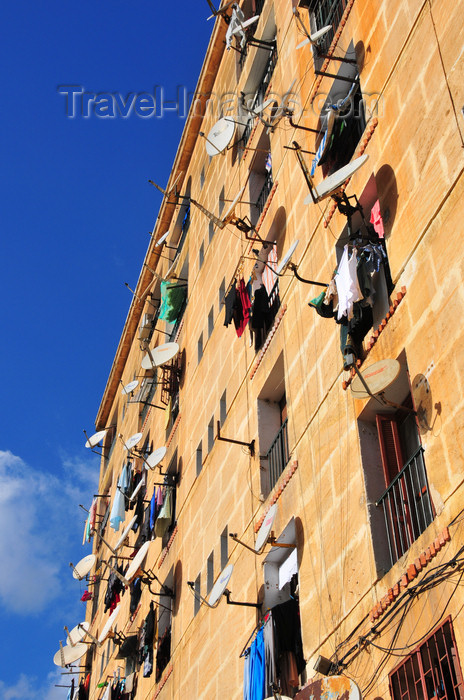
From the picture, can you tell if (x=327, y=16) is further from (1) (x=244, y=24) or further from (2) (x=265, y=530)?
(2) (x=265, y=530)

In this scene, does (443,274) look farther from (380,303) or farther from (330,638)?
(330,638)

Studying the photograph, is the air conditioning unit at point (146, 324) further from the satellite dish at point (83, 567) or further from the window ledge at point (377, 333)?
the window ledge at point (377, 333)

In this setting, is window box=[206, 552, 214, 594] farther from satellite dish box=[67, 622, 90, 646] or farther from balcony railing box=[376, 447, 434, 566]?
satellite dish box=[67, 622, 90, 646]

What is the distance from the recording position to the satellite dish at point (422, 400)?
12297 millimetres

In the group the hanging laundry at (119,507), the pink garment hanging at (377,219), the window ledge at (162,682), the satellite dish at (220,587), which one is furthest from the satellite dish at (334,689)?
the hanging laundry at (119,507)

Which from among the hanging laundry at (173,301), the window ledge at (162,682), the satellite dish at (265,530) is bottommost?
the satellite dish at (265,530)

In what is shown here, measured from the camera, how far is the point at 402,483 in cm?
1320

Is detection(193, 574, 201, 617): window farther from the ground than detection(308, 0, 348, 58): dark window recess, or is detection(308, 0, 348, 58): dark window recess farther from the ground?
detection(308, 0, 348, 58): dark window recess

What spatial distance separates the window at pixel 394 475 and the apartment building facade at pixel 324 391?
0.12 ft

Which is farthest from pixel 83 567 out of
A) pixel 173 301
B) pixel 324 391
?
pixel 324 391

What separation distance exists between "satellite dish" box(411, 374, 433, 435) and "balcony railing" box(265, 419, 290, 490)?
6.95 meters

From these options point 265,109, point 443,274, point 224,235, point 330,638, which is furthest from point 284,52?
point 330,638

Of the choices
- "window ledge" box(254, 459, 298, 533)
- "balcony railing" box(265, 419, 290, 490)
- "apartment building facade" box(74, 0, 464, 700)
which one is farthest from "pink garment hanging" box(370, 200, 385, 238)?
"balcony railing" box(265, 419, 290, 490)

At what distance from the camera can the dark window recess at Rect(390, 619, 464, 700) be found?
10.5m
